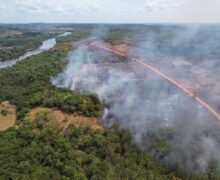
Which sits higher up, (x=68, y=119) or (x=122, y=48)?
(x=122, y=48)

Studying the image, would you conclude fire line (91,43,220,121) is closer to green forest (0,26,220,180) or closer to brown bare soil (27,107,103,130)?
green forest (0,26,220,180)

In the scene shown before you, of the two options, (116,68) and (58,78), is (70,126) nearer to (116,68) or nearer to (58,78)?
(58,78)

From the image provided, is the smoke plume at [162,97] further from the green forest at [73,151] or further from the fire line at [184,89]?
the green forest at [73,151]

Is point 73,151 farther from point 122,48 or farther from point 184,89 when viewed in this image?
point 122,48

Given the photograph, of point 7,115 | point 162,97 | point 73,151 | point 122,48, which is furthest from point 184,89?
point 122,48

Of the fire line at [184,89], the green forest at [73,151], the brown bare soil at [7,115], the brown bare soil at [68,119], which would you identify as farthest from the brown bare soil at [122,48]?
the brown bare soil at [68,119]

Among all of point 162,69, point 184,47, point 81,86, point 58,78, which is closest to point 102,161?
point 81,86
